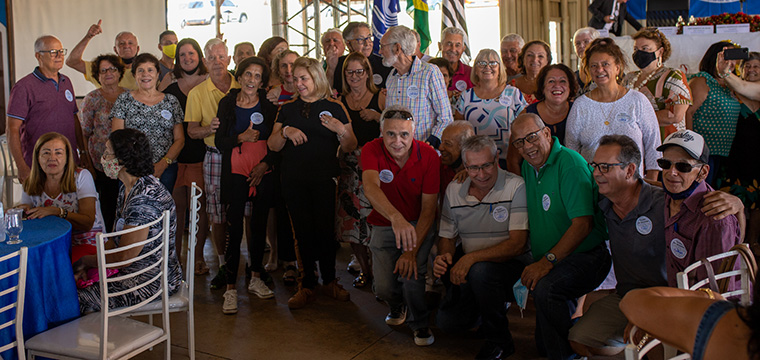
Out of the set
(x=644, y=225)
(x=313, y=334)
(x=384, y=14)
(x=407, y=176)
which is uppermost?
(x=384, y=14)

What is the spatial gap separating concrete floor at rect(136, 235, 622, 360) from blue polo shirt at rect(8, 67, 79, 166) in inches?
61.6

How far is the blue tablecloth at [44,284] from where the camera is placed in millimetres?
2219

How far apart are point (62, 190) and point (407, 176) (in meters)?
1.79

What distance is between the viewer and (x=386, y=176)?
128 inches

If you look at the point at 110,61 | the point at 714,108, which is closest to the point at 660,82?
the point at 714,108

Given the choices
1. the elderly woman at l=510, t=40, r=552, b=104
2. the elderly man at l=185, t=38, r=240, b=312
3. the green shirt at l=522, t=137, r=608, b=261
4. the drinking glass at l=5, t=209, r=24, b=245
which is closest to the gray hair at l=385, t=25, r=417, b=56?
the elderly woman at l=510, t=40, r=552, b=104

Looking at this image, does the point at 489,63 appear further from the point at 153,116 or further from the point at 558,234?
the point at 153,116

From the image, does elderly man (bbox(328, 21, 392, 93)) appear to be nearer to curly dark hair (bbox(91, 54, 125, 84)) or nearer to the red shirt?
the red shirt

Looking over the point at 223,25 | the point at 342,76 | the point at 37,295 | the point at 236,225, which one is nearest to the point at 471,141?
the point at 342,76

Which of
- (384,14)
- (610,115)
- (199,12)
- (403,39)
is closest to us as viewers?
(610,115)

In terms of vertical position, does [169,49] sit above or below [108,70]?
above

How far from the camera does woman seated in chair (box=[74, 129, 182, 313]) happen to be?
2.57m

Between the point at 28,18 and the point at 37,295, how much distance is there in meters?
5.83

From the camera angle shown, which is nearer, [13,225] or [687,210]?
[687,210]
